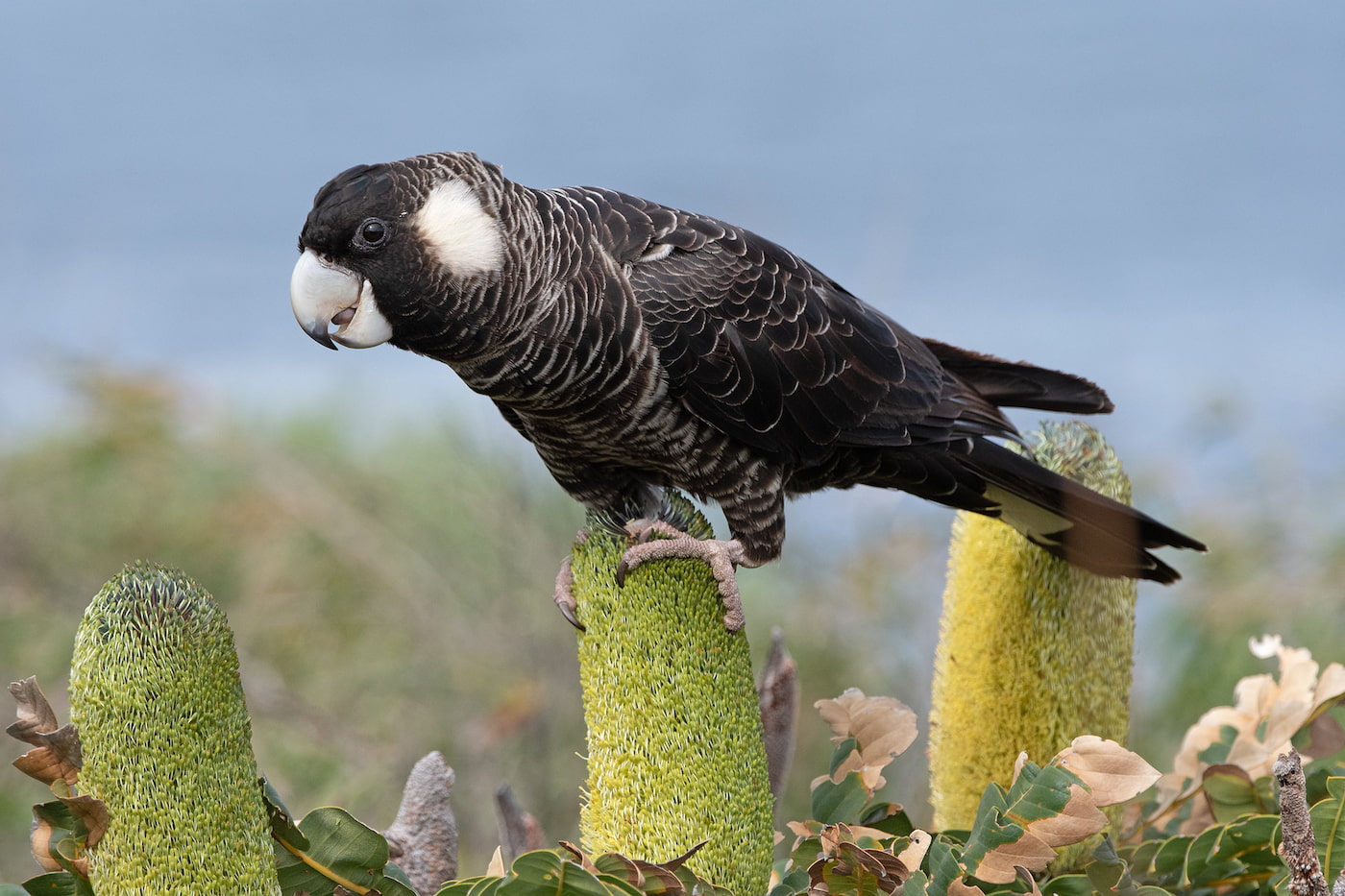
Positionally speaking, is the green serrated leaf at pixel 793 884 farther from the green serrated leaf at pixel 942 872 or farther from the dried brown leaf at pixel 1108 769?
the dried brown leaf at pixel 1108 769

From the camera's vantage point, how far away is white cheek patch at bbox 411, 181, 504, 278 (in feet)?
5.33

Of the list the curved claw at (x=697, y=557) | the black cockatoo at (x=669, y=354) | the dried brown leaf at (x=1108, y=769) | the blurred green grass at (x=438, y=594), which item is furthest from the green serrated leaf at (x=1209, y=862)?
the blurred green grass at (x=438, y=594)

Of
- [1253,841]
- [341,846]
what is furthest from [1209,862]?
[341,846]

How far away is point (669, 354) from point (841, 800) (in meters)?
0.73

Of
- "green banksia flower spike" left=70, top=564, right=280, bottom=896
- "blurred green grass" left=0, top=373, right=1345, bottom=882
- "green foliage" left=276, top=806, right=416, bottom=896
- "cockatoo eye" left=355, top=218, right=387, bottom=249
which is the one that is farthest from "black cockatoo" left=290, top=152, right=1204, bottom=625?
"blurred green grass" left=0, top=373, right=1345, bottom=882

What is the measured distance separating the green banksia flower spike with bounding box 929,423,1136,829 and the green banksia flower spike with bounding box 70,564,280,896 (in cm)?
80

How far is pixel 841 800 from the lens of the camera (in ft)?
4.02

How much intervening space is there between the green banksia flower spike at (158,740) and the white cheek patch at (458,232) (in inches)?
31.0

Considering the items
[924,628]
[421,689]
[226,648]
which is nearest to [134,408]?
[421,689]

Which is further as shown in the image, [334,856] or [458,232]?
[458,232]

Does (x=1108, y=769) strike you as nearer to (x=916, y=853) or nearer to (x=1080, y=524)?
(x=916, y=853)

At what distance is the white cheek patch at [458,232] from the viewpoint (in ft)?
5.33

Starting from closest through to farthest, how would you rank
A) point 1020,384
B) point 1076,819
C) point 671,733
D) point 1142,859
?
point 1076,819 → point 671,733 → point 1142,859 → point 1020,384

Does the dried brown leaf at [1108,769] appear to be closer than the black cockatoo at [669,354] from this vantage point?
Yes
